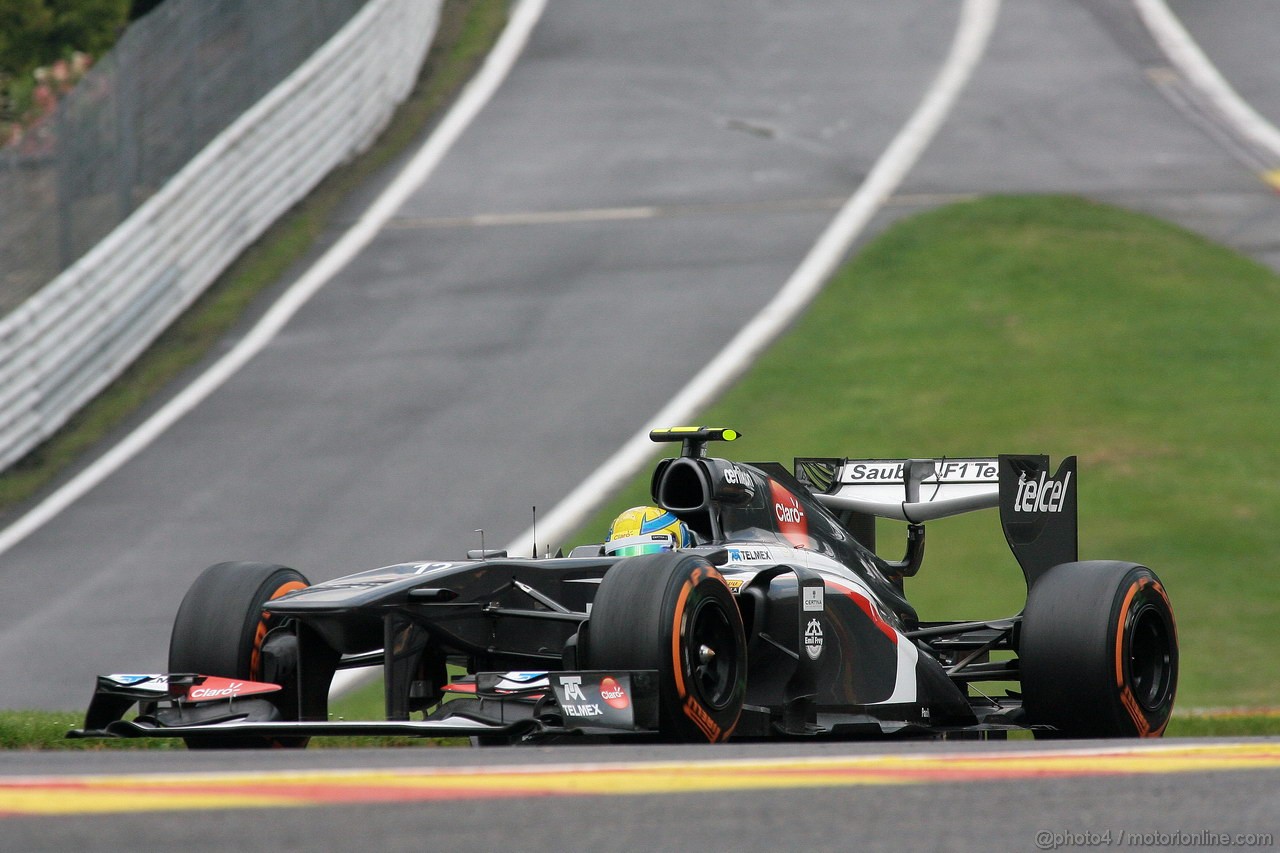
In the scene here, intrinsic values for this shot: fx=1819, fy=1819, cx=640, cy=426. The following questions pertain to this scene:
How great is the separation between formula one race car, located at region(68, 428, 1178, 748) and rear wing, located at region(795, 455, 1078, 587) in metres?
0.02

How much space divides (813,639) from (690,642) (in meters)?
1.15

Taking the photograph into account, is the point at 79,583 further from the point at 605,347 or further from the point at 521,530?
the point at 605,347

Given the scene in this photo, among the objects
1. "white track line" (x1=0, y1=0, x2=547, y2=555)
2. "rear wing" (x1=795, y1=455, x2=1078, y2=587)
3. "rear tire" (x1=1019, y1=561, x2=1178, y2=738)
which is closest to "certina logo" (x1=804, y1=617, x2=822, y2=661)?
"rear tire" (x1=1019, y1=561, x2=1178, y2=738)

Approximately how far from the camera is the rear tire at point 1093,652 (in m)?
8.62

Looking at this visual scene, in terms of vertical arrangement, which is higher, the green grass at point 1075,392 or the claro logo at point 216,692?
the green grass at point 1075,392

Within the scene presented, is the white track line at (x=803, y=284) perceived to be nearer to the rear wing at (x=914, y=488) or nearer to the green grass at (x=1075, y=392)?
the green grass at (x=1075, y=392)

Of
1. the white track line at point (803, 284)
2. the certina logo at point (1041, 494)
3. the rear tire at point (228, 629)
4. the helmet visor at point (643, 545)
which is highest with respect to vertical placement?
the white track line at point (803, 284)

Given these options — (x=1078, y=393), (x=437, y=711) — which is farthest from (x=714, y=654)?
(x=1078, y=393)

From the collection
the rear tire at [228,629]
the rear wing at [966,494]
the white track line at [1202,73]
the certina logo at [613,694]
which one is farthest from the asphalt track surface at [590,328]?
the rear wing at [966,494]

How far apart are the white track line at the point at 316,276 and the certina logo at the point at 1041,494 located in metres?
9.99

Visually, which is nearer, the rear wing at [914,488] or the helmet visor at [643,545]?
the helmet visor at [643,545]

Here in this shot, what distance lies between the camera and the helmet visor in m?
8.46

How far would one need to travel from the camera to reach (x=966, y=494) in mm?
10297

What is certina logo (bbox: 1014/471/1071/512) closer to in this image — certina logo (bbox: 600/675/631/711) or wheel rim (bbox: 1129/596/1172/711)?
wheel rim (bbox: 1129/596/1172/711)
